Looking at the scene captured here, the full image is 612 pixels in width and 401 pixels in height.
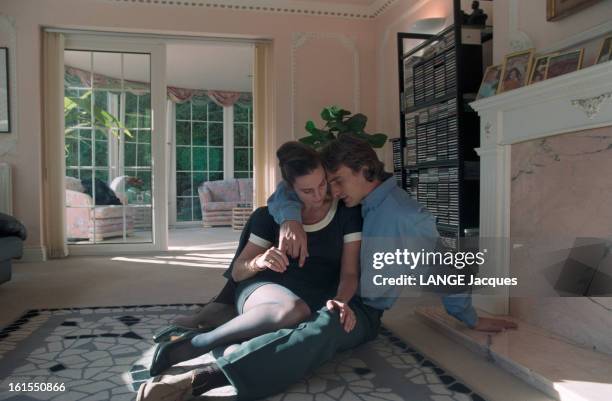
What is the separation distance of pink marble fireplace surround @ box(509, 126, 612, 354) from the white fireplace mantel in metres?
0.04

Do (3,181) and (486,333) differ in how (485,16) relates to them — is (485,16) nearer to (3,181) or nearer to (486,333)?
(486,333)

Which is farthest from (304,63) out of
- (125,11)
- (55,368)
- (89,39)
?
(55,368)

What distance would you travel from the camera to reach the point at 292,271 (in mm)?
2006

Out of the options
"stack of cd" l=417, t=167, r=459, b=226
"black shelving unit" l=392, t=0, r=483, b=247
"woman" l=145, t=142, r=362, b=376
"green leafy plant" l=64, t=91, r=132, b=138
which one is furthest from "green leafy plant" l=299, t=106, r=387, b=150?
"woman" l=145, t=142, r=362, b=376

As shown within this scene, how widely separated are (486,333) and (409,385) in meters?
0.62

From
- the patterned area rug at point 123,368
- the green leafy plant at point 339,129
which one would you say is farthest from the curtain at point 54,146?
the patterned area rug at point 123,368

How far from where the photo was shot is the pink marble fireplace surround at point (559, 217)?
6.51 feet

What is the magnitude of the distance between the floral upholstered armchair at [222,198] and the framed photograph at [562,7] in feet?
22.2

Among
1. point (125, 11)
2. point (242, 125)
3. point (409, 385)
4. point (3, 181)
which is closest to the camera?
point (409, 385)

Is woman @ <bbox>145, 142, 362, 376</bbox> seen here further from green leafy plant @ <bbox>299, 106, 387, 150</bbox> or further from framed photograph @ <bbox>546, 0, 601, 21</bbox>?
green leafy plant @ <bbox>299, 106, 387, 150</bbox>

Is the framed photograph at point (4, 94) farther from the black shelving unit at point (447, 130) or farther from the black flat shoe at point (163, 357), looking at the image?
the black flat shoe at point (163, 357)

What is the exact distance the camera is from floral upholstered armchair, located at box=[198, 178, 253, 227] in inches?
346

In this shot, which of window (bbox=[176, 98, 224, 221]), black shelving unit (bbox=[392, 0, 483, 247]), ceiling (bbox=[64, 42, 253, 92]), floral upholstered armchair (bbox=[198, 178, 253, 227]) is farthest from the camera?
window (bbox=[176, 98, 224, 221])

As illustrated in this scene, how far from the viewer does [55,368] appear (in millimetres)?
1854
